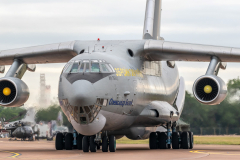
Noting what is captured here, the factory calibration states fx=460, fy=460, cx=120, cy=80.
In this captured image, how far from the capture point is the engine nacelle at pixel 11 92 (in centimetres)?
1658

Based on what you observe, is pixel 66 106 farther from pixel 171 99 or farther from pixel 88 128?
pixel 171 99

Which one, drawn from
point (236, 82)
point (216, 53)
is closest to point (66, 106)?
point (216, 53)

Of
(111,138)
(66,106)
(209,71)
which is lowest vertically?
(111,138)

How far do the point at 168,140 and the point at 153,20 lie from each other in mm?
6529

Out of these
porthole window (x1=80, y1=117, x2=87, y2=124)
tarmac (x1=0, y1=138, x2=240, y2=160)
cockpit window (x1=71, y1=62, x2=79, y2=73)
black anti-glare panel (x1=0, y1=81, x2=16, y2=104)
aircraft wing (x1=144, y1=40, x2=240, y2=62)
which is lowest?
tarmac (x1=0, y1=138, x2=240, y2=160)

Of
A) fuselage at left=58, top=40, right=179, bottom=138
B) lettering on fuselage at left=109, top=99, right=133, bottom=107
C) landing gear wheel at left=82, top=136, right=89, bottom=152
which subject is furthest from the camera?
landing gear wheel at left=82, top=136, right=89, bottom=152

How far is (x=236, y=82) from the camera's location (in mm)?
38250

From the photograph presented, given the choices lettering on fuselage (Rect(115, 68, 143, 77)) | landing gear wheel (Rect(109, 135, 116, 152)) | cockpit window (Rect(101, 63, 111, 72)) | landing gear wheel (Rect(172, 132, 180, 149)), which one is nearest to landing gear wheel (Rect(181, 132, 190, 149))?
landing gear wheel (Rect(172, 132, 180, 149))

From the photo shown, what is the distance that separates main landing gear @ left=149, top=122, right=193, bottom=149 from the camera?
17719 millimetres

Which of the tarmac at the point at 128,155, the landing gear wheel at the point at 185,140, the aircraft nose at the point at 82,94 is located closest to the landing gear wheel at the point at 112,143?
the tarmac at the point at 128,155

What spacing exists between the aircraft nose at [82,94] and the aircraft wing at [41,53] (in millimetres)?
4095

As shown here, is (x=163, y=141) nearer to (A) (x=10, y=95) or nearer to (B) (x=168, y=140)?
(B) (x=168, y=140)

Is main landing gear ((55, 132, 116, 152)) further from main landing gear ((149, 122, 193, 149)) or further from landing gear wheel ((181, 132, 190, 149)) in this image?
landing gear wheel ((181, 132, 190, 149))

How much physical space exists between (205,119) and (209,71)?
24.8 meters
